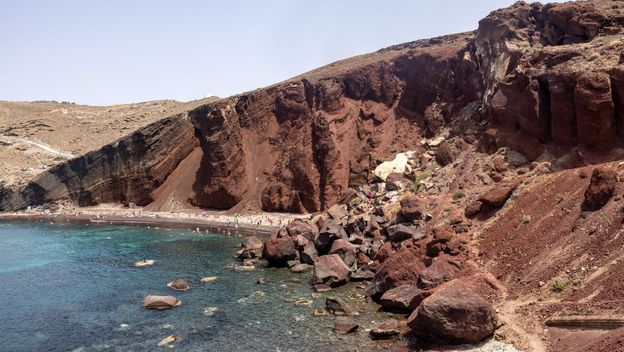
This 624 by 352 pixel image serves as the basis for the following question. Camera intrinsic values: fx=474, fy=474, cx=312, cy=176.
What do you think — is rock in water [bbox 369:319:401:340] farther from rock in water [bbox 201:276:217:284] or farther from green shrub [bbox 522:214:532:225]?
rock in water [bbox 201:276:217:284]

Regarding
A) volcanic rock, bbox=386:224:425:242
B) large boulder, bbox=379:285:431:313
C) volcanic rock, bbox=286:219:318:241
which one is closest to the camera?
large boulder, bbox=379:285:431:313

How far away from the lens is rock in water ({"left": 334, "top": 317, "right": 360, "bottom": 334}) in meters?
29.4

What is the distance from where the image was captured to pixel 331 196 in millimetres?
75938

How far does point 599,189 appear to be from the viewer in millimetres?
31297

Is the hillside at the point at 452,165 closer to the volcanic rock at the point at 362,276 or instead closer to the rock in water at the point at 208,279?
the volcanic rock at the point at 362,276

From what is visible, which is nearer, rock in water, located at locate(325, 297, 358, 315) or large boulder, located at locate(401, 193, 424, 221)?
rock in water, located at locate(325, 297, 358, 315)

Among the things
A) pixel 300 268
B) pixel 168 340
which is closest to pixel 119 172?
pixel 300 268

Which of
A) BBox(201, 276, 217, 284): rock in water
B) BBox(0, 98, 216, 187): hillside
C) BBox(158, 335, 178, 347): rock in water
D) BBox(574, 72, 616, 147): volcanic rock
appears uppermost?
BBox(0, 98, 216, 187): hillside

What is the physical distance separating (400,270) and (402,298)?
3747 mm

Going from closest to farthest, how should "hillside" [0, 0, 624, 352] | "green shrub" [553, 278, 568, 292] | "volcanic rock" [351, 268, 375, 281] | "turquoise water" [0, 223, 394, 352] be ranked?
"green shrub" [553, 278, 568, 292]
"turquoise water" [0, 223, 394, 352]
"hillside" [0, 0, 624, 352]
"volcanic rock" [351, 268, 375, 281]

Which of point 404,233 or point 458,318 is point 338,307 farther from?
point 404,233

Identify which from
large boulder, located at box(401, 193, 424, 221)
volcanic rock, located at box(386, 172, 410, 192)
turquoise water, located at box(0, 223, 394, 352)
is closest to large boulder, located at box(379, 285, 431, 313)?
turquoise water, located at box(0, 223, 394, 352)

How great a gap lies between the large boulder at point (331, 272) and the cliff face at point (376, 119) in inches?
882

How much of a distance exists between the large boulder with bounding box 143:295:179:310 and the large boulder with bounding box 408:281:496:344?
1960 cm
